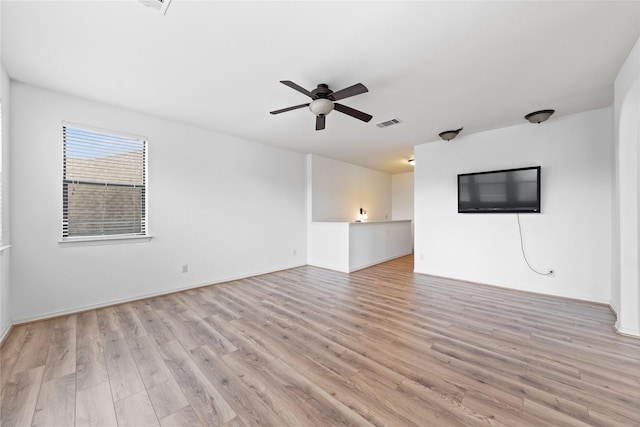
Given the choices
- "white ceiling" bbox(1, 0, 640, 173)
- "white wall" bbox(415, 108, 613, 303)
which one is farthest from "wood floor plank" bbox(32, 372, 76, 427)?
"white wall" bbox(415, 108, 613, 303)

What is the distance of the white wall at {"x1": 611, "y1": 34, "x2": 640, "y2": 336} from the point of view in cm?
242

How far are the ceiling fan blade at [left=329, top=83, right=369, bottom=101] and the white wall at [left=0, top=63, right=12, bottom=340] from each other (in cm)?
Result: 324

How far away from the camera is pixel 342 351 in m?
2.18

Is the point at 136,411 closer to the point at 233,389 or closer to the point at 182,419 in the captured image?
the point at 182,419

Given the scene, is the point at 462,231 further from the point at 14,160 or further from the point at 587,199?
the point at 14,160

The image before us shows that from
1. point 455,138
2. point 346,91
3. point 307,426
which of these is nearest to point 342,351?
point 307,426

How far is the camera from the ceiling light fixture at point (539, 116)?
345 cm

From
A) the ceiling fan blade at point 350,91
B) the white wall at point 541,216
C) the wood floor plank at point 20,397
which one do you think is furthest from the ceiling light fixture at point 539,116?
the wood floor plank at point 20,397

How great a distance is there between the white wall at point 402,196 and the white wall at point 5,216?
8.28 metres

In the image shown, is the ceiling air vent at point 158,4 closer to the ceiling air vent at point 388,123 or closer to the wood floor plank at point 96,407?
the wood floor plank at point 96,407

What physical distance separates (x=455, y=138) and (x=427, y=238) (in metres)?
1.99

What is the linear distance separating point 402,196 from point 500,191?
13.8 feet

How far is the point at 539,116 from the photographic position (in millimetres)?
3490

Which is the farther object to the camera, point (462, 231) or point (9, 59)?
point (462, 231)
